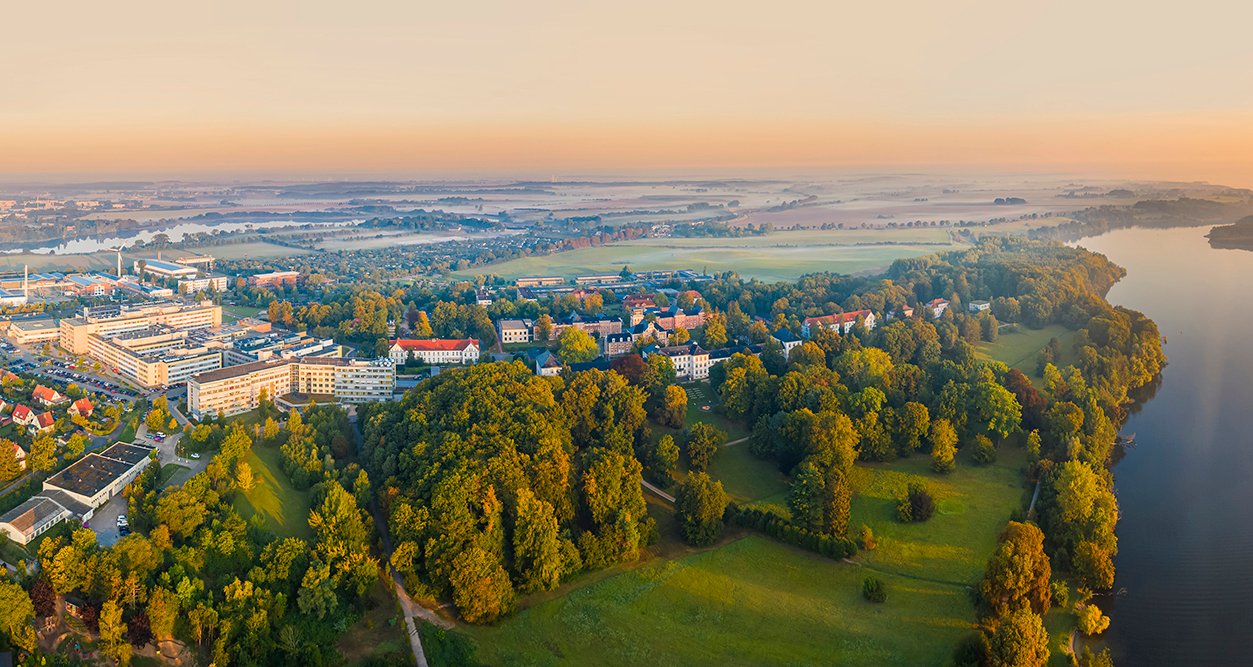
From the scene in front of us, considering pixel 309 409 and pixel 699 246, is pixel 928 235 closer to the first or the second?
pixel 699 246

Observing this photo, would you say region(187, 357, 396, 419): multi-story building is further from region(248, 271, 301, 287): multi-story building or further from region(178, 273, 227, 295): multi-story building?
region(248, 271, 301, 287): multi-story building

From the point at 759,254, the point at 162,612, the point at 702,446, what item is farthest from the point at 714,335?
Result: the point at 759,254

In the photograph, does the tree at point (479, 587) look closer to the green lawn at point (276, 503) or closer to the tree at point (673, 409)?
the green lawn at point (276, 503)

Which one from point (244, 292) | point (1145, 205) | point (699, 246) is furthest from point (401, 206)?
point (1145, 205)

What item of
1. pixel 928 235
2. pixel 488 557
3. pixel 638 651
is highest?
pixel 928 235

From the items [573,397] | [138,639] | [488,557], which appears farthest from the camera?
[573,397]

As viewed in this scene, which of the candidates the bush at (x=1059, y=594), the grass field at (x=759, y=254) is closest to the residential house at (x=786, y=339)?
the bush at (x=1059, y=594)

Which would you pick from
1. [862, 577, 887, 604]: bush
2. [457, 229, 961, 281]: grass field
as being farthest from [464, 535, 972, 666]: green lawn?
[457, 229, 961, 281]: grass field

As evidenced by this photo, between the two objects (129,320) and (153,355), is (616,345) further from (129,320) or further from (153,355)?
(129,320)
